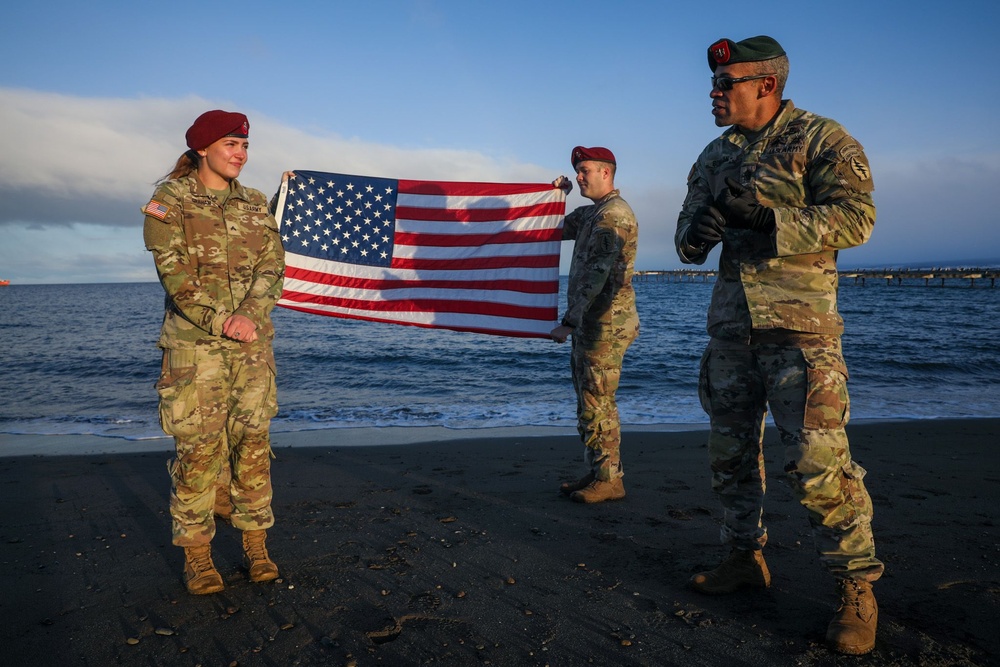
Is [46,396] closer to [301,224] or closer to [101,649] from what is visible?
[301,224]

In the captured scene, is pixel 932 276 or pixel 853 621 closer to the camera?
pixel 853 621

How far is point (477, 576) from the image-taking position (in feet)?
10.4

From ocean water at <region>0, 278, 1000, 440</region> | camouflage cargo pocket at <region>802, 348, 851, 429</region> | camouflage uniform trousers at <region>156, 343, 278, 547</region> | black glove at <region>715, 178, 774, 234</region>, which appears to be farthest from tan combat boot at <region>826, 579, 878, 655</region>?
ocean water at <region>0, 278, 1000, 440</region>

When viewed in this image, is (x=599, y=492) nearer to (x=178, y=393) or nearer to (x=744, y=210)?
(x=744, y=210)

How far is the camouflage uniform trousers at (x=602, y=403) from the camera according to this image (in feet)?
15.0

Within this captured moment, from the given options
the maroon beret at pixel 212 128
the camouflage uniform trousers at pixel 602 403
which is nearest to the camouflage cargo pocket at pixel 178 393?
the maroon beret at pixel 212 128

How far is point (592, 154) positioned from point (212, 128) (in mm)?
2783

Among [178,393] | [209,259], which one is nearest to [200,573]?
[178,393]

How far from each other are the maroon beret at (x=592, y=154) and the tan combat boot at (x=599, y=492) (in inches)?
100

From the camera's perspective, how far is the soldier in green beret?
2381 millimetres

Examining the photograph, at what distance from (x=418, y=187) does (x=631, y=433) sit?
13.7 ft

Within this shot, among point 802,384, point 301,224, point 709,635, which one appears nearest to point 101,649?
point 709,635

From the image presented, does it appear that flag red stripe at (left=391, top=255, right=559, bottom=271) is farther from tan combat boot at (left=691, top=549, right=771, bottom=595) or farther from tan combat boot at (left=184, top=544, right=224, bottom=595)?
tan combat boot at (left=691, top=549, right=771, bottom=595)

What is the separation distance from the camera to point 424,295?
5.89 meters
